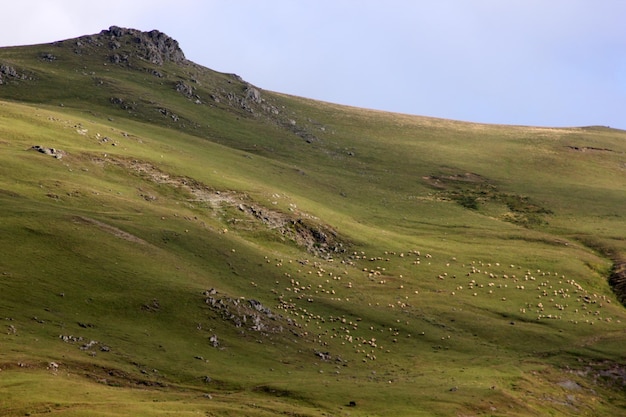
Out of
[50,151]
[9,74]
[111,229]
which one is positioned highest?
[9,74]

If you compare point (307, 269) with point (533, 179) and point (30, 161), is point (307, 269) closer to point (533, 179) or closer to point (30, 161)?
point (30, 161)

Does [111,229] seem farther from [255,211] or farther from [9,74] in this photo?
[9,74]

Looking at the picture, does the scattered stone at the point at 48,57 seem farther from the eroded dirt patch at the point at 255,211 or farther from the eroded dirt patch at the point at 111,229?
the eroded dirt patch at the point at 111,229

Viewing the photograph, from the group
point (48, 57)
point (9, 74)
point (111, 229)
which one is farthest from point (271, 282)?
point (48, 57)

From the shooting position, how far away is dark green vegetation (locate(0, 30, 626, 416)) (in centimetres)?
7244

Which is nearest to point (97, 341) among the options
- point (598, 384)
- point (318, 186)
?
point (598, 384)

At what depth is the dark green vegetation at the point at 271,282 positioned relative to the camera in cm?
7244

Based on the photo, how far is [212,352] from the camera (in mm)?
78750

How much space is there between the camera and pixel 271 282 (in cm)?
9625

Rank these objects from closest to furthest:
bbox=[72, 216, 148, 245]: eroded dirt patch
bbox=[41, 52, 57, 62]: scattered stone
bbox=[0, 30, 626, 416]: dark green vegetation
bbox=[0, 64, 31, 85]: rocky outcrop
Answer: bbox=[0, 30, 626, 416]: dark green vegetation
bbox=[72, 216, 148, 245]: eroded dirt patch
bbox=[0, 64, 31, 85]: rocky outcrop
bbox=[41, 52, 57, 62]: scattered stone

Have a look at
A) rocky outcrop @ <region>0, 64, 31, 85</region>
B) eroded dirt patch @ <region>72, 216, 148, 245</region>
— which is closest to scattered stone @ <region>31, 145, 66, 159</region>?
eroded dirt patch @ <region>72, 216, 148, 245</region>

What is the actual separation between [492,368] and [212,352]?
89.4 ft

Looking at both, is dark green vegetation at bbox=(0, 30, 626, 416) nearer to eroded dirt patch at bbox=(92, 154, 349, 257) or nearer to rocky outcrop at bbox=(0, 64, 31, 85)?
eroded dirt patch at bbox=(92, 154, 349, 257)

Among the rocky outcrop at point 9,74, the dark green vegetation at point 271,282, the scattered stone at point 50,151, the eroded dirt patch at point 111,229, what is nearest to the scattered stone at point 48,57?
the rocky outcrop at point 9,74
